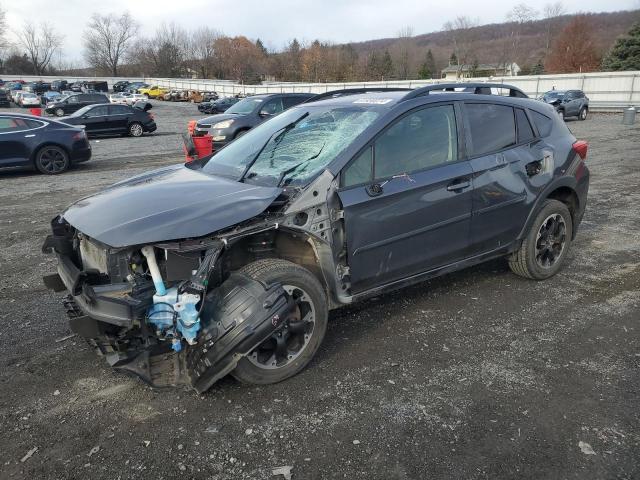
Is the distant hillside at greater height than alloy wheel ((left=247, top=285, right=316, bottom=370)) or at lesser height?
greater

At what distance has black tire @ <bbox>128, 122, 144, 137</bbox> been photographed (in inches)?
840

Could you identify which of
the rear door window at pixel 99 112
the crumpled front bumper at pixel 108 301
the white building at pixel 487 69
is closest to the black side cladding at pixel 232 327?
the crumpled front bumper at pixel 108 301

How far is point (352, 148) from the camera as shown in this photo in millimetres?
3467

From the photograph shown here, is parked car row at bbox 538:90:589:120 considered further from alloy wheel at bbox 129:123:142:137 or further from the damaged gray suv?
the damaged gray suv

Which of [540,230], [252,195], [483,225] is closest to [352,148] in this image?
[252,195]

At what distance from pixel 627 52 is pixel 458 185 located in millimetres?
51160

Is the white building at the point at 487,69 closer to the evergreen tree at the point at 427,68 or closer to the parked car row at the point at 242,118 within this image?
the evergreen tree at the point at 427,68

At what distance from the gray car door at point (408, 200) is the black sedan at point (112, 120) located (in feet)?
62.7

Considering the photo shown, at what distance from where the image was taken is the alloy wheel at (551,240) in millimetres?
4691

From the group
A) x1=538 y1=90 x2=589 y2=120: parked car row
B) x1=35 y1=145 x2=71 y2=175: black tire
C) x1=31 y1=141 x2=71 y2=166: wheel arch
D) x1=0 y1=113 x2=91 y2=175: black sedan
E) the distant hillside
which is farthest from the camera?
the distant hillside

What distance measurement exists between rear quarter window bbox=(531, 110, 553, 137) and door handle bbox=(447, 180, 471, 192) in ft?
4.15

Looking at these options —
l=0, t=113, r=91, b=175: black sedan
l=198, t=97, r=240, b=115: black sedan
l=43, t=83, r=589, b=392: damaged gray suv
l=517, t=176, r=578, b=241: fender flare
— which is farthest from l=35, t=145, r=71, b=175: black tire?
l=198, t=97, r=240, b=115: black sedan

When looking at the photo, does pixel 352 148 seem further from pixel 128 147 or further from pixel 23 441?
pixel 128 147

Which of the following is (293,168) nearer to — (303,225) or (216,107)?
(303,225)
